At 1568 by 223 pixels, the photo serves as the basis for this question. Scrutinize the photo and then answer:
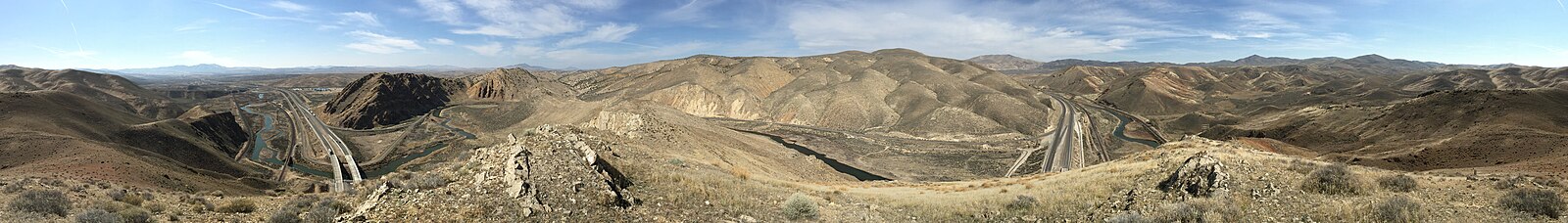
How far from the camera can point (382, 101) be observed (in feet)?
397

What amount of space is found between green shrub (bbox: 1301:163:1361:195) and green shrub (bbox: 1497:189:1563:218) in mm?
2124

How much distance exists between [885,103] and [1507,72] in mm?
170497

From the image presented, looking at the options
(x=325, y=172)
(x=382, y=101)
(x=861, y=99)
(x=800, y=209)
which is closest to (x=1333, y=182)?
(x=800, y=209)

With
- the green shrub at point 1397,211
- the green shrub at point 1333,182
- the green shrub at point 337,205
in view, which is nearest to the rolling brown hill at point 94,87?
the green shrub at point 337,205

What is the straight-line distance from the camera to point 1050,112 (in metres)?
101

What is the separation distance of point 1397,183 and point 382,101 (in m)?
146

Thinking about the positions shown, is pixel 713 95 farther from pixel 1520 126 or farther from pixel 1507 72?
pixel 1507 72

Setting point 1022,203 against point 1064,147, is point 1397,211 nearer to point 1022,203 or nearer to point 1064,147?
point 1022,203

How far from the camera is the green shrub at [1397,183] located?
12.7 metres

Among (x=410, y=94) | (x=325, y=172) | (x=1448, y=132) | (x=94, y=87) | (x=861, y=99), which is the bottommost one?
(x=325, y=172)

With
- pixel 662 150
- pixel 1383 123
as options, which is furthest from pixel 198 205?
pixel 1383 123

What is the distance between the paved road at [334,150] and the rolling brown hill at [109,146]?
7552mm

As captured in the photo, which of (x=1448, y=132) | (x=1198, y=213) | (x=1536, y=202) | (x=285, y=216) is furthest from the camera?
(x=1448, y=132)

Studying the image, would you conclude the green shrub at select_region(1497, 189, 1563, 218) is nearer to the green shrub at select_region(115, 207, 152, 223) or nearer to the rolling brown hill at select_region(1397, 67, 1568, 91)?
the green shrub at select_region(115, 207, 152, 223)
